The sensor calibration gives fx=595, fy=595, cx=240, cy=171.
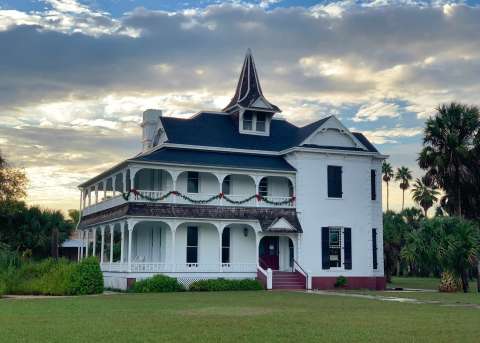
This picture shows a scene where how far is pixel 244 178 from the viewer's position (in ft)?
117

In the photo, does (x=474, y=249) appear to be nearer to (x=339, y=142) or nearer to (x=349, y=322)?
(x=339, y=142)

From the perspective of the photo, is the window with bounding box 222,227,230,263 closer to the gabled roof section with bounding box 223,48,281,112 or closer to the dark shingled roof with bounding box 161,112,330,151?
the dark shingled roof with bounding box 161,112,330,151

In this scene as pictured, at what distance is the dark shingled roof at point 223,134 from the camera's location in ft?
117

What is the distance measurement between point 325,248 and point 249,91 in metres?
12.2

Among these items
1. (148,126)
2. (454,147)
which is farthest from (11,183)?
(454,147)

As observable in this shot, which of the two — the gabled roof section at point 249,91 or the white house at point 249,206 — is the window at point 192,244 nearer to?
the white house at point 249,206

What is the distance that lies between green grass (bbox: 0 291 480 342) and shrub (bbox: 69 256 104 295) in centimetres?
446

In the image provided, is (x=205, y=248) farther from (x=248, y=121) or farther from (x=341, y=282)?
(x=248, y=121)

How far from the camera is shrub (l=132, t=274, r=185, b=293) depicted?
2934 centimetres

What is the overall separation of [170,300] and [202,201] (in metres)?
10.1

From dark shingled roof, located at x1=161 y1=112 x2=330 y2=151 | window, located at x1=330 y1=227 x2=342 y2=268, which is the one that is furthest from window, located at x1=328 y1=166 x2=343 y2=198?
dark shingled roof, located at x1=161 y1=112 x2=330 y2=151

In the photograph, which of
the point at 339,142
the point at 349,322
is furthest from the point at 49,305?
the point at 339,142

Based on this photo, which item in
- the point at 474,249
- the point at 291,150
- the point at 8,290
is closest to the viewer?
the point at 8,290

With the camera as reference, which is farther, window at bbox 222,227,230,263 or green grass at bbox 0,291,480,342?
window at bbox 222,227,230,263
